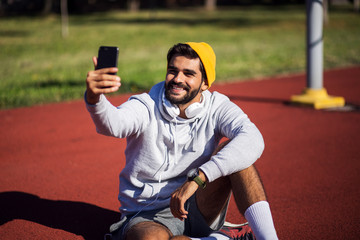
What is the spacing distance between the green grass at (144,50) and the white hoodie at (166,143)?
612cm

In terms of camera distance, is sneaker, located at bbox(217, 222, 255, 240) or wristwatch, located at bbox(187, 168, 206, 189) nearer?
wristwatch, located at bbox(187, 168, 206, 189)

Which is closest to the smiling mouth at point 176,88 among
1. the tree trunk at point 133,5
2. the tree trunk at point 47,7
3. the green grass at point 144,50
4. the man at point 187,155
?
the man at point 187,155

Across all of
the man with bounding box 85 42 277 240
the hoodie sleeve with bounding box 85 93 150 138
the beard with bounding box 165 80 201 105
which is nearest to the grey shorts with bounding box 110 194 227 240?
the man with bounding box 85 42 277 240

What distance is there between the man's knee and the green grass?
6310 mm

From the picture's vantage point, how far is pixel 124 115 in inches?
Answer: 106

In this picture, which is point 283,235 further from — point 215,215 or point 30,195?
point 30,195

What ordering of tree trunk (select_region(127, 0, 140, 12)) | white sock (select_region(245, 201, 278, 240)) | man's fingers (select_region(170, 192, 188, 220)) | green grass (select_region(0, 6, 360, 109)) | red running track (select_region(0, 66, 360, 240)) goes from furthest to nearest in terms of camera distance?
tree trunk (select_region(127, 0, 140, 12)) < green grass (select_region(0, 6, 360, 109)) < red running track (select_region(0, 66, 360, 240)) < white sock (select_region(245, 201, 278, 240)) < man's fingers (select_region(170, 192, 188, 220))

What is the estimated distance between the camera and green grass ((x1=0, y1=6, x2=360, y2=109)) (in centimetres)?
1073

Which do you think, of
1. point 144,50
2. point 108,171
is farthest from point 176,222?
point 144,50

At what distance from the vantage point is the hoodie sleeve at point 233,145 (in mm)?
2721

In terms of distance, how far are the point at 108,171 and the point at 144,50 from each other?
13933mm

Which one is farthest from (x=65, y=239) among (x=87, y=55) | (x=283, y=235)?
(x=87, y=55)

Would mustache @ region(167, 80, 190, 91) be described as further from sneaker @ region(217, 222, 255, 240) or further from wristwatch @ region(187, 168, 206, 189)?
sneaker @ region(217, 222, 255, 240)

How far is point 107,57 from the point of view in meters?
2.41
